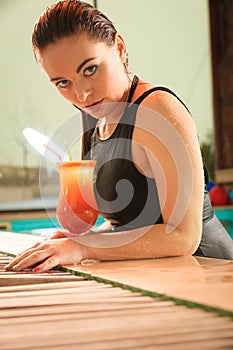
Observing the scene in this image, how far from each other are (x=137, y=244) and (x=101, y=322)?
74 cm

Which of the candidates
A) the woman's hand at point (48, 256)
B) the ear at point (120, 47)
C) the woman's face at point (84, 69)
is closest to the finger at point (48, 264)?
the woman's hand at point (48, 256)

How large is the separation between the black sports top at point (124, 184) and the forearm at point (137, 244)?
249 mm

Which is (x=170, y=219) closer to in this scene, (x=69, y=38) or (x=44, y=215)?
(x=69, y=38)

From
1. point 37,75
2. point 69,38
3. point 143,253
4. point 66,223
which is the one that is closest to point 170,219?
point 143,253

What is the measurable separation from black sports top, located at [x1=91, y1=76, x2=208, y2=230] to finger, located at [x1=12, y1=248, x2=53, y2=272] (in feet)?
1.42

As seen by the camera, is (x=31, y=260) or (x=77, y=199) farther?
(x=77, y=199)

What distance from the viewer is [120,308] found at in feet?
2.96

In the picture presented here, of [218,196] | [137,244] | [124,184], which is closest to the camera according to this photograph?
[137,244]

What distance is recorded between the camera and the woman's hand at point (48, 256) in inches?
55.1

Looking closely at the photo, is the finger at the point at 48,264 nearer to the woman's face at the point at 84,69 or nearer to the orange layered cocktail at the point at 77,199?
the orange layered cocktail at the point at 77,199

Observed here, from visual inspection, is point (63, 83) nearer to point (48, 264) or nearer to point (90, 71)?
point (90, 71)

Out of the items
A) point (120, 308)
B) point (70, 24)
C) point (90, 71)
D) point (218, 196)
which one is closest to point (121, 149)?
point (90, 71)

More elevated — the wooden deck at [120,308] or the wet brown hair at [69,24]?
the wet brown hair at [69,24]

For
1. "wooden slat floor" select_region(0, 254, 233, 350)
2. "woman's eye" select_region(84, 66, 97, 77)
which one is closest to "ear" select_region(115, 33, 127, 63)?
"woman's eye" select_region(84, 66, 97, 77)
